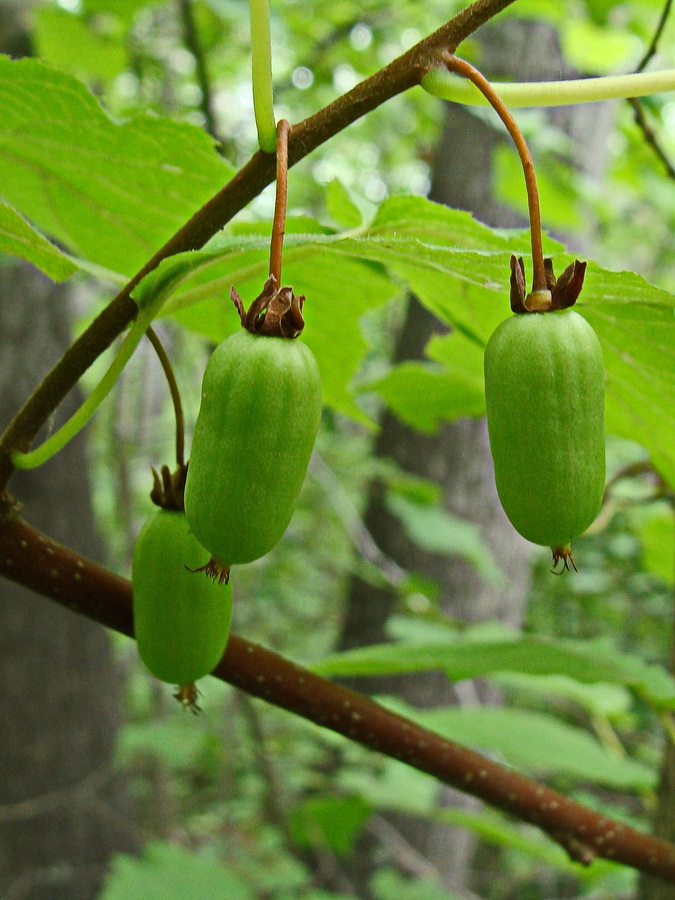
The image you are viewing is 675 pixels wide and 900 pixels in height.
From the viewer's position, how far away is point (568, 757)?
1592 mm

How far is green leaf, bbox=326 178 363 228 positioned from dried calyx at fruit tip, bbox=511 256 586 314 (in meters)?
0.36

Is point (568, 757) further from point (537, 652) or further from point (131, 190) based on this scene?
point (131, 190)

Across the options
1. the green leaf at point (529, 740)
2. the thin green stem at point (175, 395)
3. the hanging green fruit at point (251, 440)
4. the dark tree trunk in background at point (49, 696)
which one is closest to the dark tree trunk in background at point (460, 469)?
the dark tree trunk in background at point (49, 696)

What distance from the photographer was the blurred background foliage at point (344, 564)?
2.06m

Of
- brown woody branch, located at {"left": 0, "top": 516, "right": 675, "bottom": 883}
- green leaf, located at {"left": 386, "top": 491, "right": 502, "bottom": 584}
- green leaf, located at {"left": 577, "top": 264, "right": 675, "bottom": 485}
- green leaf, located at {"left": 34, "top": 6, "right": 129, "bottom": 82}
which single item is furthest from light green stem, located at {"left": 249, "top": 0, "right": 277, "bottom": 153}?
green leaf, located at {"left": 34, "top": 6, "right": 129, "bottom": 82}

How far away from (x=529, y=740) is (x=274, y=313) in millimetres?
1287

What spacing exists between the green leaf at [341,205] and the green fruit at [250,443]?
0.40m

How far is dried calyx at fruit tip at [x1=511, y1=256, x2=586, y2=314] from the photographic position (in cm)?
54

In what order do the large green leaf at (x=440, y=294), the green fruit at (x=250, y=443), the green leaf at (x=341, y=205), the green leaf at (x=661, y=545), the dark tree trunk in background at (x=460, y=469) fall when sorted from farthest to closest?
the dark tree trunk in background at (x=460, y=469) < the green leaf at (x=661, y=545) < the green leaf at (x=341, y=205) < the large green leaf at (x=440, y=294) < the green fruit at (x=250, y=443)

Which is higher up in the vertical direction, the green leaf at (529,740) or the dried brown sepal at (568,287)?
the dried brown sepal at (568,287)

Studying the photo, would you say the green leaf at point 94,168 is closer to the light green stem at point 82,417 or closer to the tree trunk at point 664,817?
the light green stem at point 82,417

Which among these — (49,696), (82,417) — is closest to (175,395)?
(82,417)

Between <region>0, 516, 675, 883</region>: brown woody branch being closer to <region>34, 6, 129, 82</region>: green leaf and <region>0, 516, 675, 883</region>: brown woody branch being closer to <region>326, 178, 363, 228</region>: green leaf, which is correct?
<region>326, 178, 363, 228</region>: green leaf

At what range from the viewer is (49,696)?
2.95 metres
